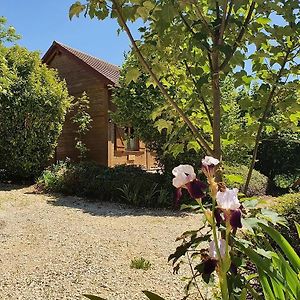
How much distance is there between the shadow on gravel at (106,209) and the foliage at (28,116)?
206 cm

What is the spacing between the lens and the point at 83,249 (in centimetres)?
529

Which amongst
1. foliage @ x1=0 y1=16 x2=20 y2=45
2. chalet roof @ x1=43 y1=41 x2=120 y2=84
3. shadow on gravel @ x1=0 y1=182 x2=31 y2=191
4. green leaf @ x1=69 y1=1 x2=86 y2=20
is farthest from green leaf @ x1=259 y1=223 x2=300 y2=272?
chalet roof @ x1=43 y1=41 x2=120 y2=84

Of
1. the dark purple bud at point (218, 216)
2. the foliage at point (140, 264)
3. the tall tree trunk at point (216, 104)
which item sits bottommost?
A: the foliage at point (140, 264)

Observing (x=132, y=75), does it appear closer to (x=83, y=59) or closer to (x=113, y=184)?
(x=113, y=184)

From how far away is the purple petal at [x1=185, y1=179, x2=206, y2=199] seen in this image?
1.34 metres

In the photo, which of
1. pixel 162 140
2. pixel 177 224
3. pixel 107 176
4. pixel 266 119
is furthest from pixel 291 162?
pixel 266 119

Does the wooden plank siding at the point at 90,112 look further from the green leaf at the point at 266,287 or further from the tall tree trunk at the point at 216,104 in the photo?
the green leaf at the point at 266,287

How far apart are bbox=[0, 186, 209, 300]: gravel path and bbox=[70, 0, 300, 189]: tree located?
2.35 meters

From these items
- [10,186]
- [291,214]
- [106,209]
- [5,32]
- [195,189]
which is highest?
[5,32]

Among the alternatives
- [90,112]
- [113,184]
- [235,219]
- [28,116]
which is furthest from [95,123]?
[235,219]

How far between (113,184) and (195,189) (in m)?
8.71

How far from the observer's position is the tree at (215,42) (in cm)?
171

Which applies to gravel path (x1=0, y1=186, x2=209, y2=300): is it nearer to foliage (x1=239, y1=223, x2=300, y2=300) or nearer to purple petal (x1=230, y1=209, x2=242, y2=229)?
foliage (x1=239, y1=223, x2=300, y2=300)

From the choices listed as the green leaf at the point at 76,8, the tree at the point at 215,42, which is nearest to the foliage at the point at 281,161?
the tree at the point at 215,42
